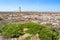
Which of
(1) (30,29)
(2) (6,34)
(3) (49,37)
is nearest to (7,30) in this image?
(2) (6,34)

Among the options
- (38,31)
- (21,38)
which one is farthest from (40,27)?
(21,38)

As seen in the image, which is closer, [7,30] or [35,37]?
[35,37]

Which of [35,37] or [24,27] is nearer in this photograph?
[35,37]

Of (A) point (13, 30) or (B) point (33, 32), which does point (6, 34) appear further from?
(B) point (33, 32)

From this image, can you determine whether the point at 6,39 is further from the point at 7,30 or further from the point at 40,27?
the point at 40,27

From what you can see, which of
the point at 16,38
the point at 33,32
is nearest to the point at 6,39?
the point at 16,38

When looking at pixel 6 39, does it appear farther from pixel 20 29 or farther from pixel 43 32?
pixel 43 32

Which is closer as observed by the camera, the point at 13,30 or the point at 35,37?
the point at 35,37
